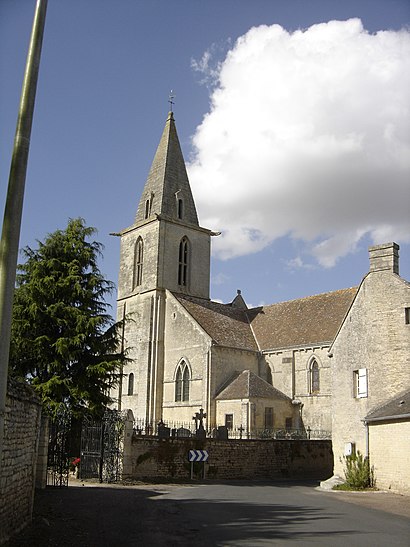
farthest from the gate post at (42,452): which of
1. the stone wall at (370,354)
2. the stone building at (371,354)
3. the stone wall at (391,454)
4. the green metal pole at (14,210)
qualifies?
the green metal pole at (14,210)

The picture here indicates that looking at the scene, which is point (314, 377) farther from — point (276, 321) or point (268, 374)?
point (276, 321)

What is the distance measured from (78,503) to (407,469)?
419 inches

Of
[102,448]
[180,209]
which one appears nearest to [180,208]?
[180,209]

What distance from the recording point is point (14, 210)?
7.23 meters

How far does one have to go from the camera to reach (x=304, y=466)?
33.1 metres

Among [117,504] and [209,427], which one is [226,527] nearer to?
[117,504]

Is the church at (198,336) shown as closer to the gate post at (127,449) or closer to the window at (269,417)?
the window at (269,417)

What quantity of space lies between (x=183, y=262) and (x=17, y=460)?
1519 inches

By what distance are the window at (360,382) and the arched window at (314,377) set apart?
598 inches

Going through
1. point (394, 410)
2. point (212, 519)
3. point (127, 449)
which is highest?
point (394, 410)

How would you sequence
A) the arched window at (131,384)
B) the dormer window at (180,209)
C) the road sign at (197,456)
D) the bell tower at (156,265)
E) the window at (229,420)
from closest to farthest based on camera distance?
the road sign at (197,456) → the window at (229,420) → the bell tower at (156,265) → the arched window at (131,384) → the dormer window at (180,209)

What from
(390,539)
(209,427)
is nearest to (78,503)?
(390,539)

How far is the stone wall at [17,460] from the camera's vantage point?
32.9ft

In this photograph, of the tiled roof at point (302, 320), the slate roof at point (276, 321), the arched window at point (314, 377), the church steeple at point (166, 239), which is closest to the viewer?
the arched window at point (314, 377)
